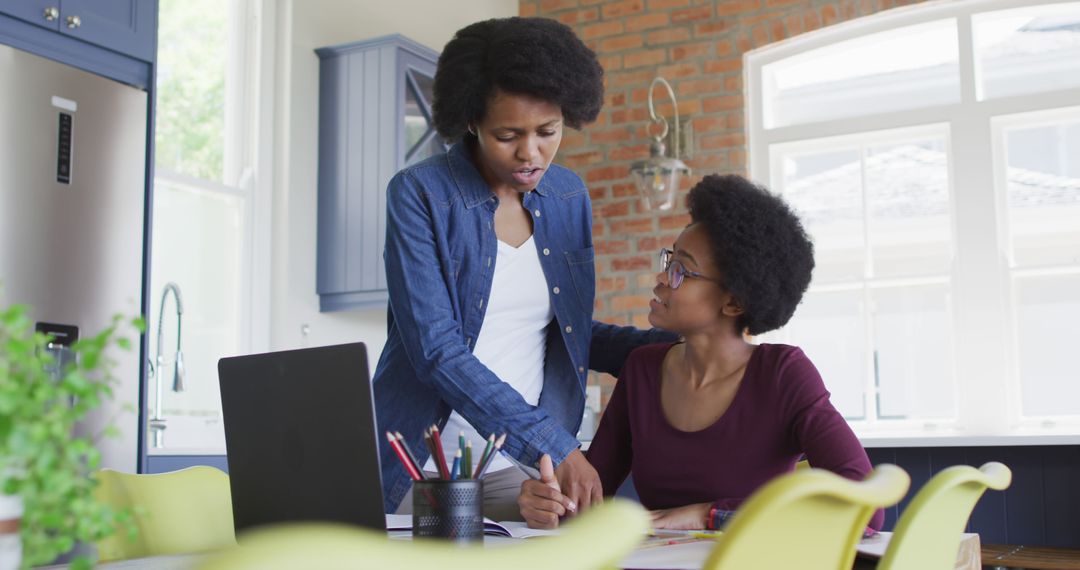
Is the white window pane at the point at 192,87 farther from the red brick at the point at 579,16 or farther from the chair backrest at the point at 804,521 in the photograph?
the chair backrest at the point at 804,521

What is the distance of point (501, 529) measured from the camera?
1.46 m

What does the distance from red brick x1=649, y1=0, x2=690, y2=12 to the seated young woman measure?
3.68 metres

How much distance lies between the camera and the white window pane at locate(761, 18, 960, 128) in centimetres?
523

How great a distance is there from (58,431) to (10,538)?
7.3 inches

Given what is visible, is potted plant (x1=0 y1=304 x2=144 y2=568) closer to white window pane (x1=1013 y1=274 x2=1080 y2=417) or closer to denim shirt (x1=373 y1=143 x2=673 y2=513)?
denim shirt (x1=373 y1=143 x2=673 y2=513)

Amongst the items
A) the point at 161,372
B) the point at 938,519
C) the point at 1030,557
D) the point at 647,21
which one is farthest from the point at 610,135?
the point at 938,519

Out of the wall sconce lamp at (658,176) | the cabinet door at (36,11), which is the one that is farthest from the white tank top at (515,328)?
the wall sconce lamp at (658,176)

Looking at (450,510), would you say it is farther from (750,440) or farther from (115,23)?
(115,23)

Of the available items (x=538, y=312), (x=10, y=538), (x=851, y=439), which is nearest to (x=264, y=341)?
(x=538, y=312)

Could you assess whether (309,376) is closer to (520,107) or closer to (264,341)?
(520,107)

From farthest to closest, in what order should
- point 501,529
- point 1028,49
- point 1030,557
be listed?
1. point 1028,49
2. point 1030,557
3. point 501,529

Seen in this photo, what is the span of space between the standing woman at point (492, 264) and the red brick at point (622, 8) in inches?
145

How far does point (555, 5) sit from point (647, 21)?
1.89 feet

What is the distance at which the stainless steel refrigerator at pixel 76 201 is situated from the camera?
2.84 m
